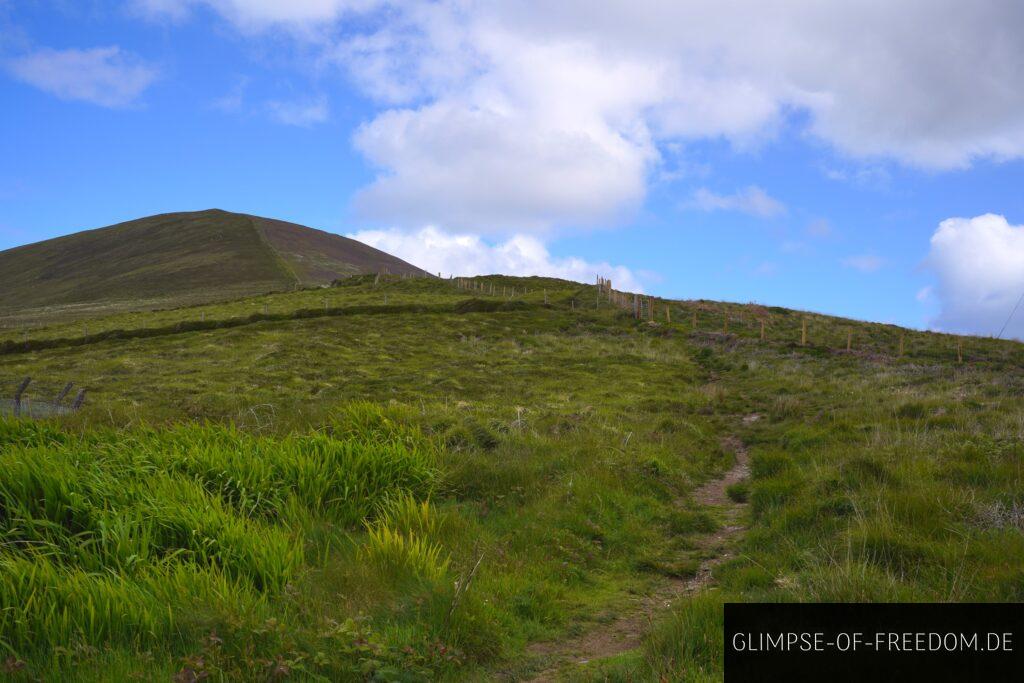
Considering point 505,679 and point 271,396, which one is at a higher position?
point 271,396

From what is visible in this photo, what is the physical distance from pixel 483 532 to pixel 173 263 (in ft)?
412

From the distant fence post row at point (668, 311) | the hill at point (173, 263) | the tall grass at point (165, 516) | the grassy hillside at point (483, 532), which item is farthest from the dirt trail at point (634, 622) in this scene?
the hill at point (173, 263)

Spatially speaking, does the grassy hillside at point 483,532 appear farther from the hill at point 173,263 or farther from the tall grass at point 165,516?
the hill at point 173,263

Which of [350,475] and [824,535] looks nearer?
[824,535]

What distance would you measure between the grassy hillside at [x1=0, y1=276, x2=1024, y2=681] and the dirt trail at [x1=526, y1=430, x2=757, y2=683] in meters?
0.04

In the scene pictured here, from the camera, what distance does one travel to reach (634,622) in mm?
6578

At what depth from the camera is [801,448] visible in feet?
44.7

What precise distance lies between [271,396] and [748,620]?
75.2ft

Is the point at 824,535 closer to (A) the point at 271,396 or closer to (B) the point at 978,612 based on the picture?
(B) the point at 978,612

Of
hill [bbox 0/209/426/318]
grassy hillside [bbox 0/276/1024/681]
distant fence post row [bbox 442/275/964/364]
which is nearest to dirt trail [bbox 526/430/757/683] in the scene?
grassy hillside [bbox 0/276/1024/681]

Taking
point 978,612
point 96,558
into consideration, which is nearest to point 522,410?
point 96,558

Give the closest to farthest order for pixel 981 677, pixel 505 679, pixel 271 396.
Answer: pixel 981 677, pixel 505 679, pixel 271 396

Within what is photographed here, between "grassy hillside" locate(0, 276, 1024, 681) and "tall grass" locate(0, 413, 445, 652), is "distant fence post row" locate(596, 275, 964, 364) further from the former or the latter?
"tall grass" locate(0, 413, 445, 652)

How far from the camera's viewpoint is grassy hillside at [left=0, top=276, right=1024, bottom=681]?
529cm
